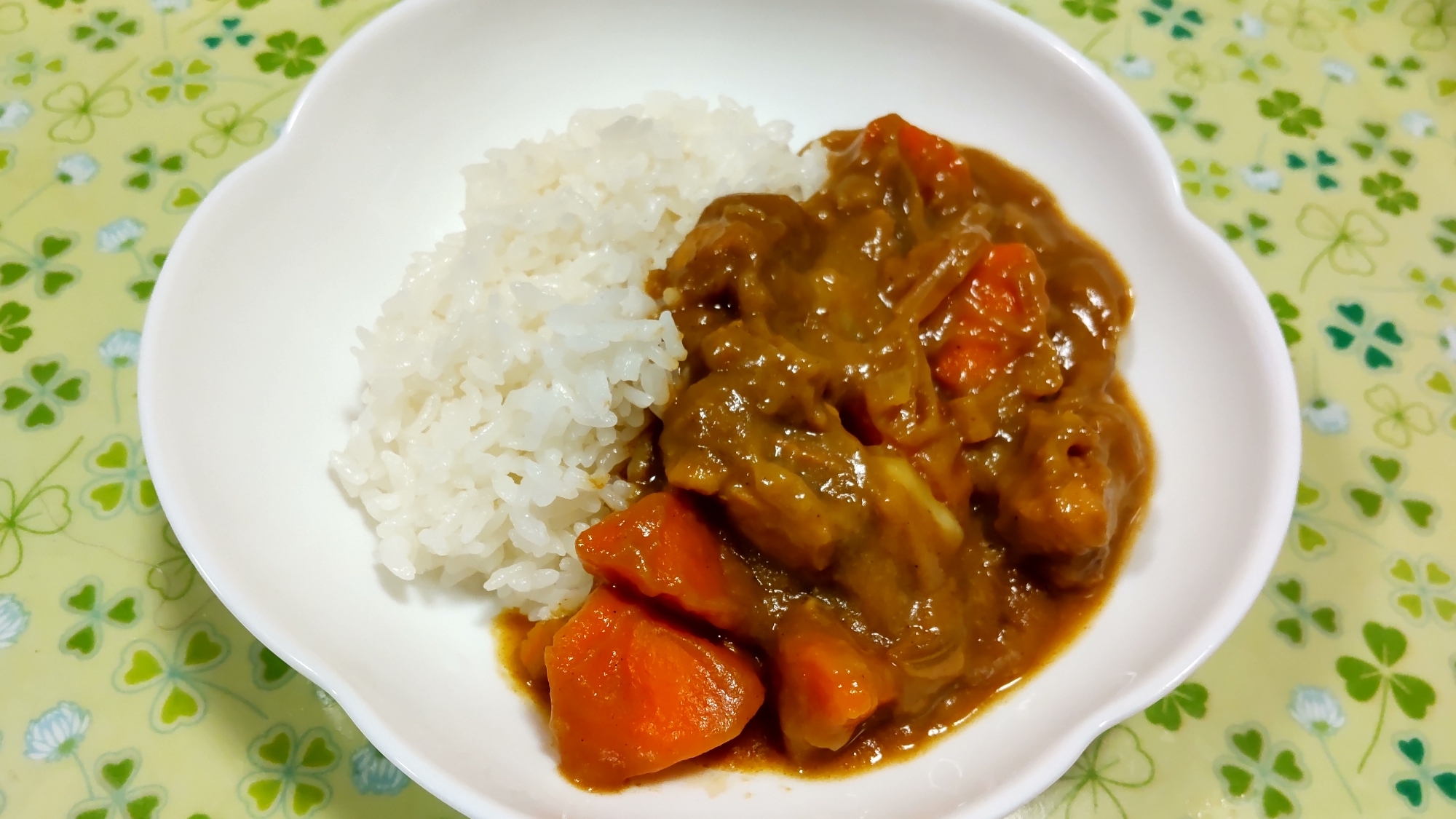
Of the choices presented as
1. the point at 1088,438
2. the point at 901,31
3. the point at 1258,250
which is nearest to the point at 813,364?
the point at 1088,438

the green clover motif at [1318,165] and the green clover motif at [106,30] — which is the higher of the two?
the green clover motif at [106,30]

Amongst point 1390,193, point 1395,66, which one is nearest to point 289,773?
point 1390,193

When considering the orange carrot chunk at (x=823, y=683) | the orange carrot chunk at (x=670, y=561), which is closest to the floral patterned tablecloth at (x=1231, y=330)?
the orange carrot chunk at (x=823, y=683)

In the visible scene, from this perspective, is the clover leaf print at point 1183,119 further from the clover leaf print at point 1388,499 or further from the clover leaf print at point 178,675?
the clover leaf print at point 178,675

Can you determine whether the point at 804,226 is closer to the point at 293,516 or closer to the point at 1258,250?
the point at 293,516

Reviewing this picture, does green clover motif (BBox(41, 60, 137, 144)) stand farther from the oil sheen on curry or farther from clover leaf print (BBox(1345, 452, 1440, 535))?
clover leaf print (BBox(1345, 452, 1440, 535))

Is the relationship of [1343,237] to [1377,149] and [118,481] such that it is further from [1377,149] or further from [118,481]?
[118,481]
